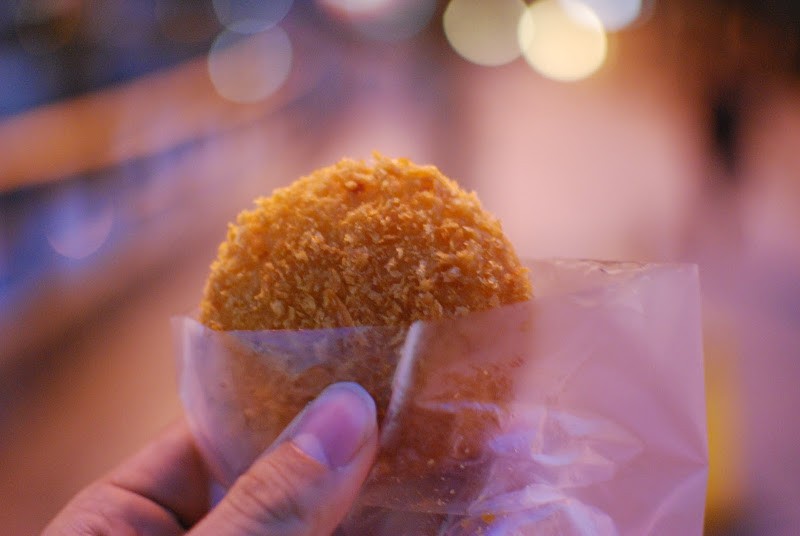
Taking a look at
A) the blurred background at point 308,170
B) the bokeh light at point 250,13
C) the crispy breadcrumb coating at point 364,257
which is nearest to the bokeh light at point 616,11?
the blurred background at point 308,170

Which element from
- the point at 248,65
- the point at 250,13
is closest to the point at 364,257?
the point at 248,65

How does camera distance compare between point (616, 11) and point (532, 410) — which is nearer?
point (532, 410)

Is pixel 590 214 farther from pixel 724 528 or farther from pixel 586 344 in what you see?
pixel 586 344

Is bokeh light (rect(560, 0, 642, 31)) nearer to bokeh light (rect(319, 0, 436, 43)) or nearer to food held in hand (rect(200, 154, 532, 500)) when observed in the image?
bokeh light (rect(319, 0, 436, 43))

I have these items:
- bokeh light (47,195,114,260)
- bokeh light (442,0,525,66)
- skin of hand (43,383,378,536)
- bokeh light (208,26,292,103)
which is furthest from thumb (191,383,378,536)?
bokeh light (442,0,525,66)

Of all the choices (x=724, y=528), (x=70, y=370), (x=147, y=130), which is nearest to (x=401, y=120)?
(x=147, y=130)

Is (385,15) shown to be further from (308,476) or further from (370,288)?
(308,476)
